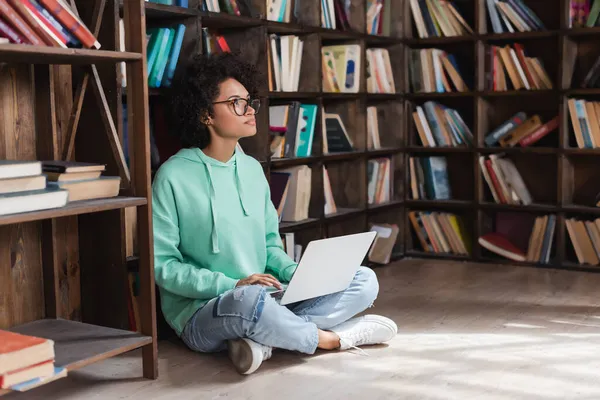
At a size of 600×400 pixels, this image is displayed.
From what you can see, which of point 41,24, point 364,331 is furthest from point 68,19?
point 364,331

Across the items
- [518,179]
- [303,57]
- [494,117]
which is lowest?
[518,179]

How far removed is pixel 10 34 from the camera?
2.14m

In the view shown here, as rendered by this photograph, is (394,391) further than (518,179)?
No

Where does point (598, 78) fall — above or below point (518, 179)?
above

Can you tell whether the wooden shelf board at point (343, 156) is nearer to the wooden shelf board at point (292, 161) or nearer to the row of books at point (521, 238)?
the wooden shelf board at point (292, 161)

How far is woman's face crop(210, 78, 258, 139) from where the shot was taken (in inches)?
116

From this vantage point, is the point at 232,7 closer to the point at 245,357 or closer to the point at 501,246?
Answer: the point at 245,357

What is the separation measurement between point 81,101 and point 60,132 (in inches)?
5.9

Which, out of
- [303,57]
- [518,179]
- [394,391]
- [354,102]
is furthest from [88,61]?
[518,179]

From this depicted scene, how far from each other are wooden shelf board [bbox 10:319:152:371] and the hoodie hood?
1.60 ft

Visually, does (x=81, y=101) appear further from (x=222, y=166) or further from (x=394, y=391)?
(x=394, y=391)

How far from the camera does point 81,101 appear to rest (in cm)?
270

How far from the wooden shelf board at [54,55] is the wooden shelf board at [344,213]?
1.80 m

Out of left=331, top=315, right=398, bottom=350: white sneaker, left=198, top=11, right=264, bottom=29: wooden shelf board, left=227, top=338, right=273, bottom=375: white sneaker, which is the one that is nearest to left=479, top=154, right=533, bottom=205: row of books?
left=198, top=11, right=264, bottom=29: wooden shelf board
